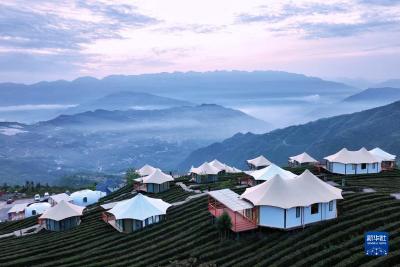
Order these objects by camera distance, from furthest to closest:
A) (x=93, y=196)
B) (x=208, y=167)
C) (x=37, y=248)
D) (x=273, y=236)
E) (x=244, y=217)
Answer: (x=93, y=196) → (x=208, y=167) → (x=37, y=248) → (x=244, y=217) → (x=273, y=236)

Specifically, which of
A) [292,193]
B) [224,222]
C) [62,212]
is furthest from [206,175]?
[224,222]

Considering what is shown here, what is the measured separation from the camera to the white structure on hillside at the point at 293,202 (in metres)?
34.5

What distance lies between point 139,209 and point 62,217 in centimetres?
1429

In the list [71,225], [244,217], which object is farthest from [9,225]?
[244,217]

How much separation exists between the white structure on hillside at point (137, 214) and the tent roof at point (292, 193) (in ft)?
44.0

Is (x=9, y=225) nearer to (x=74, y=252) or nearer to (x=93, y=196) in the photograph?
(x=93, y=196)

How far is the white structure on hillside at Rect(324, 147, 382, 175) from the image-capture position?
64.6 m

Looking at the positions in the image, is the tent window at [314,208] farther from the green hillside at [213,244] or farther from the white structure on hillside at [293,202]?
the green hillside at [213,244]

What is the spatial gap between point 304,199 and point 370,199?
9139mm

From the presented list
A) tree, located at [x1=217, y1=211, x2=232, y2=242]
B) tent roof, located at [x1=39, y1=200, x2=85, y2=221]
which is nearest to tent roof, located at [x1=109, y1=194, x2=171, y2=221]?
tent roof, located at [x1=39, y1=200, x2=85, y2=221]

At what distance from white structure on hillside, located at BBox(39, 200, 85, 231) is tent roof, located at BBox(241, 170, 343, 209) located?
28.5 metres

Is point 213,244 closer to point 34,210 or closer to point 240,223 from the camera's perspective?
point 240,223

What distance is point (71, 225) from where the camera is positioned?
55.8 m

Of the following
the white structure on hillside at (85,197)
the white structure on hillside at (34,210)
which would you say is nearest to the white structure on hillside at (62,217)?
the white structure on hillside at (34,210)
